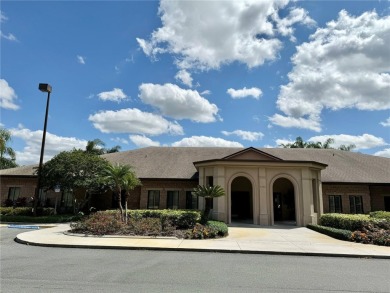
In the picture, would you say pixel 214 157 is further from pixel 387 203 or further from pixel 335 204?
pixel 387 203

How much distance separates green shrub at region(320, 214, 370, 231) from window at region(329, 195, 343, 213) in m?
5.52

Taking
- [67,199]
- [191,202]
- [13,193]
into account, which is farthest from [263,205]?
[13,193]

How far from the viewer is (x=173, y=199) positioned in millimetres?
24125

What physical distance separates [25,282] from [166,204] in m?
17.6

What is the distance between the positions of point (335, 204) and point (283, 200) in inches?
166

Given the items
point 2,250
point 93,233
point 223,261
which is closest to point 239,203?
point 93,233

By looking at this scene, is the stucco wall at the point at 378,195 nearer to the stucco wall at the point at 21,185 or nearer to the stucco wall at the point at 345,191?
the stucco wall at the point at 345,191

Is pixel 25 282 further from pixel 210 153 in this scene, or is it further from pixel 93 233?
pixel 210 153

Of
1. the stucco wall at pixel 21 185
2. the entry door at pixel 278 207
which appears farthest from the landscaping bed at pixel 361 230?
the stucco wall at pixel 21 185

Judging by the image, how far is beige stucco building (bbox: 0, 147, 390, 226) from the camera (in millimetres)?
19875

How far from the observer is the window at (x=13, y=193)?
2611 centimetres

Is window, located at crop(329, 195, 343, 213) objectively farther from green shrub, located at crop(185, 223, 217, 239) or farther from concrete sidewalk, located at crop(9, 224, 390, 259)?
green shrub, located at crop(185, 223, 217, 239)

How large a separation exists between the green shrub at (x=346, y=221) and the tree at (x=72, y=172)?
1566 centimetres

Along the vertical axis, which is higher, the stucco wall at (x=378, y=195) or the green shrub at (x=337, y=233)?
the stucco wall at (x=378, y=195)
